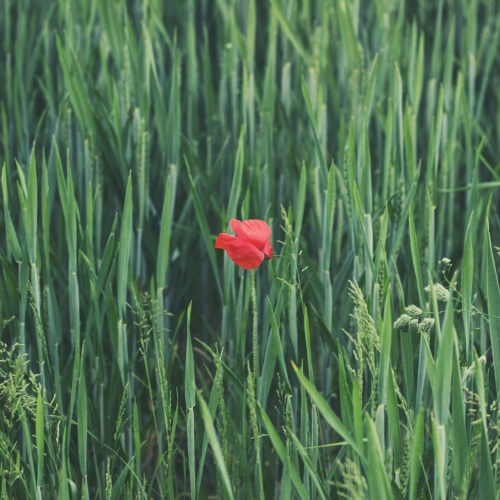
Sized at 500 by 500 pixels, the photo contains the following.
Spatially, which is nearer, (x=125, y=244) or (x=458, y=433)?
(x=458, y=433)

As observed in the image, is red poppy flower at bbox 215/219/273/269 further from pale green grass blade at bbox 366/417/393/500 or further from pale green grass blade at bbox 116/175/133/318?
pale green grass blade at bbox 366/417/393/500

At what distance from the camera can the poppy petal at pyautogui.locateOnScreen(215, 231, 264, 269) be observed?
3.01 ft

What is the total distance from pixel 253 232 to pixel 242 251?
0.03 metres

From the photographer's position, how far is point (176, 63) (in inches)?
55.5

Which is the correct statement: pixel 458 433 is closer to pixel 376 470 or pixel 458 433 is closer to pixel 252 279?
pixel 376 470

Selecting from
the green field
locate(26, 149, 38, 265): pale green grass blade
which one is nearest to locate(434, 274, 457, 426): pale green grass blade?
the green field

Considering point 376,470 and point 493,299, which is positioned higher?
point 493,299

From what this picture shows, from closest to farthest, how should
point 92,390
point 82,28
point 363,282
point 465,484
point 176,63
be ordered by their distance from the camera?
point 465,484, point 363,282, point 92,390, point 176,63, point 82,28

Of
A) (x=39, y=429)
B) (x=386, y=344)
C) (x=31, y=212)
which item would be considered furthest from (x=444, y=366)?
(x=31, y=212)

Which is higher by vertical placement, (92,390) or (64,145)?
(64,145)

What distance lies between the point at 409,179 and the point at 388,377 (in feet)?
1.70

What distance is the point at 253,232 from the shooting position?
0.93 metres

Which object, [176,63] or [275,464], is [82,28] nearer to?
[176,63]

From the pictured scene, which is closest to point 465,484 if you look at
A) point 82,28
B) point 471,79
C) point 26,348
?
point 26,348
